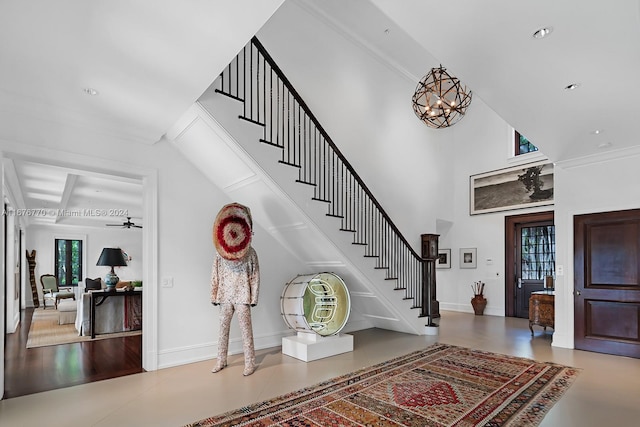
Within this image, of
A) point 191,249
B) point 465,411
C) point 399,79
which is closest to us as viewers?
point 465,411


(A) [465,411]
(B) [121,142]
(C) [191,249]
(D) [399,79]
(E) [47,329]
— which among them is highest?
(D) [399,79]

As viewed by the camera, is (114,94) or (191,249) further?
(191,249)

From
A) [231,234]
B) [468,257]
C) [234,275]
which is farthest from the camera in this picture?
[468,257]

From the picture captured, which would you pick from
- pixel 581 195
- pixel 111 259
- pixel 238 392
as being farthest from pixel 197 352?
pixel 581 195

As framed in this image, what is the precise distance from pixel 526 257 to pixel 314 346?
20.8ft

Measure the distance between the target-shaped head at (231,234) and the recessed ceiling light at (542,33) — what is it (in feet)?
10.7

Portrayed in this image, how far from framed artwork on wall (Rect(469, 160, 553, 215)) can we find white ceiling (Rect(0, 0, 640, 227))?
4235 mm

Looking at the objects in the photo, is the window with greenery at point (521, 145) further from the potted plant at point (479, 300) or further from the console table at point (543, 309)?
the console table at point (543, 309)

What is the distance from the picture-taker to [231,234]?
4.36m

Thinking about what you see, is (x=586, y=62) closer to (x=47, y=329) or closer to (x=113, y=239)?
(x=47, y=329)

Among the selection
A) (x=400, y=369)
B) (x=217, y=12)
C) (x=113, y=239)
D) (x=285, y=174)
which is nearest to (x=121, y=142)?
(x=285, y=174)

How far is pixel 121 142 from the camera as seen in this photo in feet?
14.7

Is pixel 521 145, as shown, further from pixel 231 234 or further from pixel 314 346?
pixel 231 234

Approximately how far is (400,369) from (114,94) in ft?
13.6
